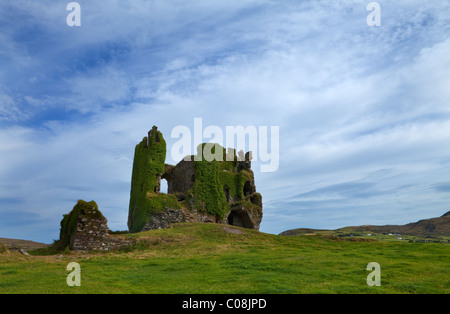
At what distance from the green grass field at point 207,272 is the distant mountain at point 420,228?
241ft

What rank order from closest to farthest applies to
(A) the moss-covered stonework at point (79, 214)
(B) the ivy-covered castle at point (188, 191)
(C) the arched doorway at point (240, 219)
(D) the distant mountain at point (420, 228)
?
1. (A) the moss-covered stonework at point (79, 214)
2. (B) the ivy-covered castle at point (188, 191)
3. (C) the arched doorway at point (240, 219)
4. (D) the distant mountain at point (420, 228)

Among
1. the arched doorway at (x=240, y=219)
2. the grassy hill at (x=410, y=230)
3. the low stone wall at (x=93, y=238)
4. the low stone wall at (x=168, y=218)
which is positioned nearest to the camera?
the low stone wall at (x=93, y=238)

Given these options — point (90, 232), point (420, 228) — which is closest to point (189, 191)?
point (90, 232)

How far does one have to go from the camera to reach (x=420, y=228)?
101500 millimetres

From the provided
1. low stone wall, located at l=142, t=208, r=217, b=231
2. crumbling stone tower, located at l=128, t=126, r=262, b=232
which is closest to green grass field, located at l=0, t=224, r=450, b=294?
low stone wall, located at l=142, t=208, r=217, b=231

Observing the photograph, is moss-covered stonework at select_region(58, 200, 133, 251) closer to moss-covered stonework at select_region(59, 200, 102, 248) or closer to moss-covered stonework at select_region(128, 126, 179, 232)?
moss-covered stonework at select_region(59, 200, 102, 248)

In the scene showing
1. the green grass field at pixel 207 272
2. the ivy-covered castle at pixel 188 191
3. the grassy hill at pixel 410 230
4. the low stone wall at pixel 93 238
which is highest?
the ivy-covered castle at pixel 188 191

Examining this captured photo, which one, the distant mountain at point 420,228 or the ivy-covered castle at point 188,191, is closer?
the ivy-covered castle at point 188,191

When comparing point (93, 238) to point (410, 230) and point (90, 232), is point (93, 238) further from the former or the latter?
point (410, 230)

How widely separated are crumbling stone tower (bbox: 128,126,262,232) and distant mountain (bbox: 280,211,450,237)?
4711 centimetres

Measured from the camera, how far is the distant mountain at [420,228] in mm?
94775

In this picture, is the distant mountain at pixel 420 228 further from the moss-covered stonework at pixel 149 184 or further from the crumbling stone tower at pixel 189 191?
the moss-covered stonework at pixel 149 184

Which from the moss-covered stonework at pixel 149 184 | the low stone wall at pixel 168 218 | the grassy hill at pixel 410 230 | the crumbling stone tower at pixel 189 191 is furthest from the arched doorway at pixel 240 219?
the grassy hill at pixel 410 230
